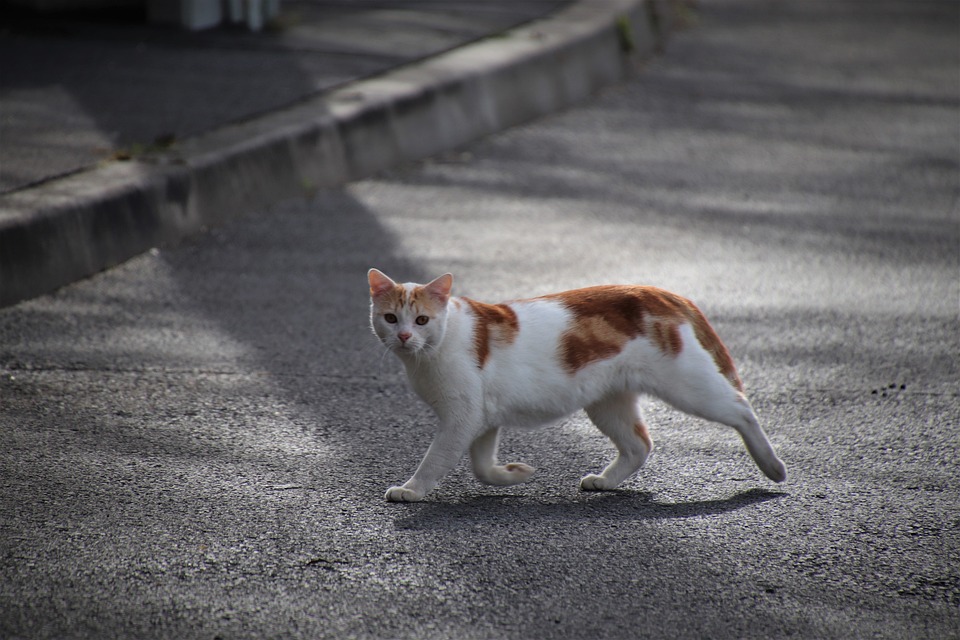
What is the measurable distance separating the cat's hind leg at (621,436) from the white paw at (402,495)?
0.53m

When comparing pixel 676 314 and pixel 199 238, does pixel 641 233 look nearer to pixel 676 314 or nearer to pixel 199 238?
pixel 199 238

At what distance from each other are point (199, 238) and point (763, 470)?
3.34m

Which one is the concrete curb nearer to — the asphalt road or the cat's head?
the asphalt road

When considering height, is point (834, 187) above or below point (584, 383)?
below

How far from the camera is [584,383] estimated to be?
142 inches

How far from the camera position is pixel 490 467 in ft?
12.0

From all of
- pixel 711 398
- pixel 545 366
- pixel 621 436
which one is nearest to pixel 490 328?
pixel 545 366

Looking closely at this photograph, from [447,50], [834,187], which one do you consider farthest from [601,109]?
[834,187]

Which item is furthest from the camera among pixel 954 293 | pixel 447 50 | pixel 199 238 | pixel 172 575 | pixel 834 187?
pixel 447 50

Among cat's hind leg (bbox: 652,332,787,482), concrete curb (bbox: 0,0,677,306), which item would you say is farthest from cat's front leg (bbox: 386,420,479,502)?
concrete curb (bbox: 0,0,677,306)

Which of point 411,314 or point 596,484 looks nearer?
point 411,314

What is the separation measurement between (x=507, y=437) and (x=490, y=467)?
48 cm

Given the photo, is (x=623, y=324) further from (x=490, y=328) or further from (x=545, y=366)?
(x=490, y=328)

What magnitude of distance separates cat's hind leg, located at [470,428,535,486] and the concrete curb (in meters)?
2.40
